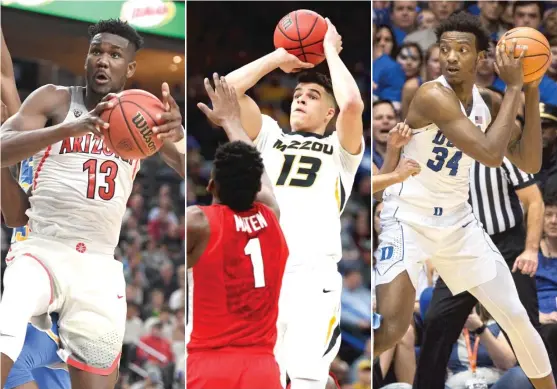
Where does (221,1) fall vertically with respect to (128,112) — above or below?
above

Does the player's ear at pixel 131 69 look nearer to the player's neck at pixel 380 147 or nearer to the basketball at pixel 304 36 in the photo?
the basketball at pixel 304 36

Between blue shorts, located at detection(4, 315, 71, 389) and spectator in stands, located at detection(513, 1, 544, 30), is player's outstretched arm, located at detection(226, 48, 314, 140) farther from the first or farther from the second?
blue shorts, located at detection(4, 315, 71, 389)

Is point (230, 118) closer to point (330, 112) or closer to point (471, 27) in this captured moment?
point (330, 112)

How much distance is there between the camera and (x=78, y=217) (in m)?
4.80

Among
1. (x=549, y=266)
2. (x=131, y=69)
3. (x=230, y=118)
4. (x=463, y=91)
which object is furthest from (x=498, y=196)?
(x=131, y=69)

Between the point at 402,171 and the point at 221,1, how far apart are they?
1538mm

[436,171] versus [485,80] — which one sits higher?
[485,80]

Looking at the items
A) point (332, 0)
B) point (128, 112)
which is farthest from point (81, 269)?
point (332, 0)

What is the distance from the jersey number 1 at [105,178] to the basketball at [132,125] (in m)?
0.32

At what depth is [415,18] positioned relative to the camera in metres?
6.01

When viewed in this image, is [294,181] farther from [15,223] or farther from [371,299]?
[15,223]

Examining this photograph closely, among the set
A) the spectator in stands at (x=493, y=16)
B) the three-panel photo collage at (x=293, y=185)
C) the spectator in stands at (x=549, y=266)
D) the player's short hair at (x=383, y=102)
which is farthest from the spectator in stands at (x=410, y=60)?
the spectator in stands at (x=549, y=266)

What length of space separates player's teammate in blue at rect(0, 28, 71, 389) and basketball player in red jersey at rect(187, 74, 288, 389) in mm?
1007

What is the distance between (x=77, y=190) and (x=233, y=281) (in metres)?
1.13
